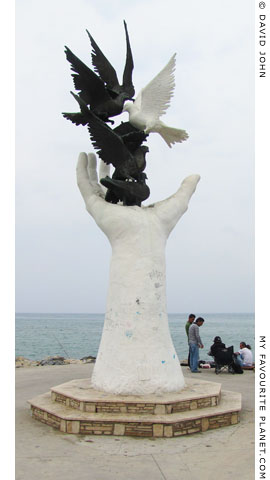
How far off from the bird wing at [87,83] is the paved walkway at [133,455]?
19.3 feet

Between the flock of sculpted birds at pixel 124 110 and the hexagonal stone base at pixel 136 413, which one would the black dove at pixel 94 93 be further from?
the hexagonal stone base at pixel 136 413

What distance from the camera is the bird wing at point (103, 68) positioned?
28.6ft

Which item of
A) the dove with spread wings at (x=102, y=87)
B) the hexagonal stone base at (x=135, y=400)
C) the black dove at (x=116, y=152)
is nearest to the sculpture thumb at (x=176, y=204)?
the black dove at (x=116, y=152)

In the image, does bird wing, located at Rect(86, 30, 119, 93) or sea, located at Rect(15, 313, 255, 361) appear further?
sea, located at Rect(15, 313, 255, 361)

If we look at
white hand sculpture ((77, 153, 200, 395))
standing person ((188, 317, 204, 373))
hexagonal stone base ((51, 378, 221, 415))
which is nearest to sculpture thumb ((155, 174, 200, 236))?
white hand sculpture ((77, 153, 200, 395))

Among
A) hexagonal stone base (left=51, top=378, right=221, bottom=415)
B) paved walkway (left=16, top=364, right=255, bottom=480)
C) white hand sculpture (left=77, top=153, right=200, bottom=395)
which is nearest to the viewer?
paved walkway (left=16, top=364, right=255, bottom=480)

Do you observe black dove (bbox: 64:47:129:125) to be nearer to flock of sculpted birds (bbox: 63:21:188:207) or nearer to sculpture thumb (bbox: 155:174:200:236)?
flock of sculpted birds (bbox: 63:21:188:207)

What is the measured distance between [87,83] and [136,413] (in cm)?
584

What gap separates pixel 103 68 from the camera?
28.8ft

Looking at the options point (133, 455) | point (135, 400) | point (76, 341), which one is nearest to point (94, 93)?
point (135, 400)

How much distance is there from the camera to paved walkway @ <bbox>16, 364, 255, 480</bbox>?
5.25 meters

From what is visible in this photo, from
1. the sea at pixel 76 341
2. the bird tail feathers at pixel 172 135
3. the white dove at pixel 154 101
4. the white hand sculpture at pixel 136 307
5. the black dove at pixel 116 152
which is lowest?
the sea at pixel 76 341

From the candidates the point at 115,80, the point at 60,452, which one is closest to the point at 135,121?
the point at 115,80

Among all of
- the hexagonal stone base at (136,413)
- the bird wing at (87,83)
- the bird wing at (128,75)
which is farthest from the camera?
the bird wing at (128,75)
